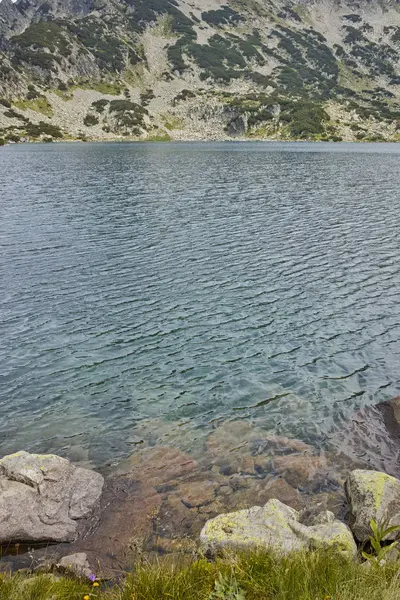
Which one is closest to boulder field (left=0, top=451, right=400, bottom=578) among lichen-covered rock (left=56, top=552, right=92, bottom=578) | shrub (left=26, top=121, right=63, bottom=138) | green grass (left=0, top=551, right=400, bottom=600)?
lichen-covered rock (left=56, top=552, right=92, bottom=578)

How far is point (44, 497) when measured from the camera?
36.9 feet

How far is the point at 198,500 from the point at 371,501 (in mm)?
4361

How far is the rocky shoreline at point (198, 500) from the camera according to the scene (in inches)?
378

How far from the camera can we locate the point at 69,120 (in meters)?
193

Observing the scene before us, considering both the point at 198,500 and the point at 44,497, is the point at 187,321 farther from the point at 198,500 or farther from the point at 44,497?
the point at 44,497

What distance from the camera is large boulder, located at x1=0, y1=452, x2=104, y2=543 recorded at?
10273mm

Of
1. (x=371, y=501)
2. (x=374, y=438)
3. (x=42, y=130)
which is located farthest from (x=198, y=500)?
(x=42, y=130)

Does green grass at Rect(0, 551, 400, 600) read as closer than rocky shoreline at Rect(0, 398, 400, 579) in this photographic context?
Yes

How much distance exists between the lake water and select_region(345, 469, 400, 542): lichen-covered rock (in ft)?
9.60

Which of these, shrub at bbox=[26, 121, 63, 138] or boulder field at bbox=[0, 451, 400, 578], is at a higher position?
shrub at bbox=[26, 121, 63, 138]

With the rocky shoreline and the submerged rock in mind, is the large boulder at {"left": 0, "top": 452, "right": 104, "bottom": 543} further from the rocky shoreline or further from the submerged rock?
the submerged rock

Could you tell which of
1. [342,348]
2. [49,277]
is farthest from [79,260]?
[342,348]

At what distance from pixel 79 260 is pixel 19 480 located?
21.7 m

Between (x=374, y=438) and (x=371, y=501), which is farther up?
(x=371, y=501)
